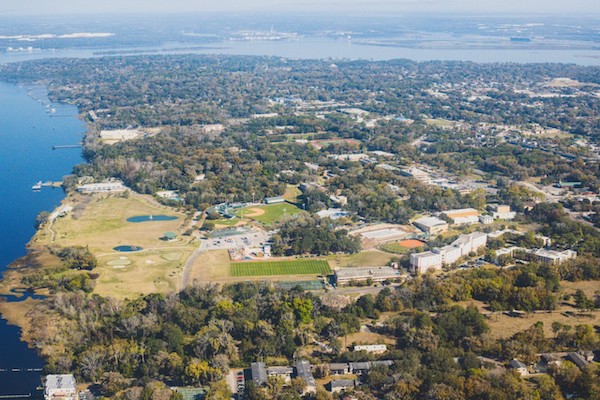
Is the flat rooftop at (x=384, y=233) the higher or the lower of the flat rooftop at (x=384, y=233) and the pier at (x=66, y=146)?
the lower

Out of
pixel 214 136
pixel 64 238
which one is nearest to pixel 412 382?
pixel 64 238

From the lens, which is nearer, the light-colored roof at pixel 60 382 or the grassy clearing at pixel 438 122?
the light-colored roof at pixel 60 382

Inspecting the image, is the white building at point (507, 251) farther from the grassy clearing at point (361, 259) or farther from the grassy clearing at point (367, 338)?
the grassy clearing at point (367, 338)

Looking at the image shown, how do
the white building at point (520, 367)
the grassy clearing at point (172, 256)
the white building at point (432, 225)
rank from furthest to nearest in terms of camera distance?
1. the white building at point (432, 225)
2. the grassy clearing at point (172, 256)
3. the white building at point (520, 367)

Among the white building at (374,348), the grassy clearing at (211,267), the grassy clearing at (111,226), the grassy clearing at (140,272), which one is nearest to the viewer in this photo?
the white building at (374,348)

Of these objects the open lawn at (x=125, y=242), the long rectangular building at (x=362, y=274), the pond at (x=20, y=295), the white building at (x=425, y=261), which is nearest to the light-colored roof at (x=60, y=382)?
the open lawn at (x=125, y=242)

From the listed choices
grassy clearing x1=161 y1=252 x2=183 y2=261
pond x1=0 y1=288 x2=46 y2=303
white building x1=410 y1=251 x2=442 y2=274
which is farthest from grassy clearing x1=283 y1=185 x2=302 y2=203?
pond x1=0 y1=288 x2=46 y2=303

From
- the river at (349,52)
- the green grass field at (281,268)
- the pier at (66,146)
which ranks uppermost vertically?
the river at (349,52)
